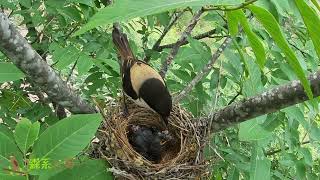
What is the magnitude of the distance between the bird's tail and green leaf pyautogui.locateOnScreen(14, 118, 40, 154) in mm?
1469

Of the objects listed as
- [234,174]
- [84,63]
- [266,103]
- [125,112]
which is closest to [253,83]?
[266,103]

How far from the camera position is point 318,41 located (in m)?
0.66

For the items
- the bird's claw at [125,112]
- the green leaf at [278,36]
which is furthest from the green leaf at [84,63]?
the green leaf at [278,36]

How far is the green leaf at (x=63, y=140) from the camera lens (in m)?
1.03

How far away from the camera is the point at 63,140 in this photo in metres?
1.04

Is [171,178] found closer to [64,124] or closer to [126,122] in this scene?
Answer: [126,122]

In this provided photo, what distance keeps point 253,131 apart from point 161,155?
88 centimetres

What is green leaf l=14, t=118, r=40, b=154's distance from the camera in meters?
1.03

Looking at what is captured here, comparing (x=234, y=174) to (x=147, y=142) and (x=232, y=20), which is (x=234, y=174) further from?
(x=232, y=20)

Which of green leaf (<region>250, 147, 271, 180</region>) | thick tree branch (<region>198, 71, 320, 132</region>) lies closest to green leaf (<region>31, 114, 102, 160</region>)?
thick tree branch (<region>198, 71, 320, 132</region>)

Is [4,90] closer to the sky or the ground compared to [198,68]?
closer to the ground

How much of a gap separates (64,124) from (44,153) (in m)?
0.08

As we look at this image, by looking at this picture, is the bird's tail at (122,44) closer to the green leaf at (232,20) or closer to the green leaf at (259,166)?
the green leaf at (259,166)

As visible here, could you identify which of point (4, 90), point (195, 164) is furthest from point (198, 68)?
point (4, 90)
